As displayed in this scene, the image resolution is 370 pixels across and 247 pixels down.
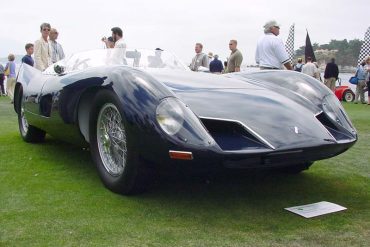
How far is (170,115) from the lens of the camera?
8.74ft

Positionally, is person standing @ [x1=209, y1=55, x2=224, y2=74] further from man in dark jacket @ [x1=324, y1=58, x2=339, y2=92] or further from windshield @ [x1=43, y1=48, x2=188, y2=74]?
windshield @ [x1=43, y1=48, x2=188, y2=74]

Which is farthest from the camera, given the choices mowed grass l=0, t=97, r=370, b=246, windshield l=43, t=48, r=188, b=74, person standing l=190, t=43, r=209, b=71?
person standing l=190, t=43, r=209, b=71

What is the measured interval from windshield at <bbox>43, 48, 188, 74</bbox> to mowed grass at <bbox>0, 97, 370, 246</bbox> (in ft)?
2.97

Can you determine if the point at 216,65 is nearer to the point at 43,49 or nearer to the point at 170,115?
the point at 43,49

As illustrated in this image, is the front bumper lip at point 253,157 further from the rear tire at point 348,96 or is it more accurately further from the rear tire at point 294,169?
the rear tire at point 348,96

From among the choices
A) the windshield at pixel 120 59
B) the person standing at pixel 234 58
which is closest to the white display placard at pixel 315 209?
the windshield at pixel 120 59

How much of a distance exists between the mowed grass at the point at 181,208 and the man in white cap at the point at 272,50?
8.08ft

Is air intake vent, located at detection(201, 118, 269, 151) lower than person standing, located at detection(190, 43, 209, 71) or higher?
lower

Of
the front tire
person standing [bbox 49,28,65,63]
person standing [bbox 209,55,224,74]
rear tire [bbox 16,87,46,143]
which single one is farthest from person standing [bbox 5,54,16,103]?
the front tire

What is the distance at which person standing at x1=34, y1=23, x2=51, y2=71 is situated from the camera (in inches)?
272

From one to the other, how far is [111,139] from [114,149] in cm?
8

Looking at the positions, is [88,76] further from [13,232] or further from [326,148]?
[326,148]

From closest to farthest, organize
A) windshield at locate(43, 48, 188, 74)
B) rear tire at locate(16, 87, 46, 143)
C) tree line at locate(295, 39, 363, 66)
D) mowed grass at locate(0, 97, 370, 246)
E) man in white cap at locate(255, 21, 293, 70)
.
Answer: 1. mowed grass at locate(0, 97, 370, 246)
2. windshield at locate(43, 48, 188, 74)
3. rear tire at locate(16, 87, 46, 143)
4. man in white cap at locate(255, 21, 293, 70)
5. tree line at locate(295, 39, 363, 66)

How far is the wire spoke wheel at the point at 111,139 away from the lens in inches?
120
